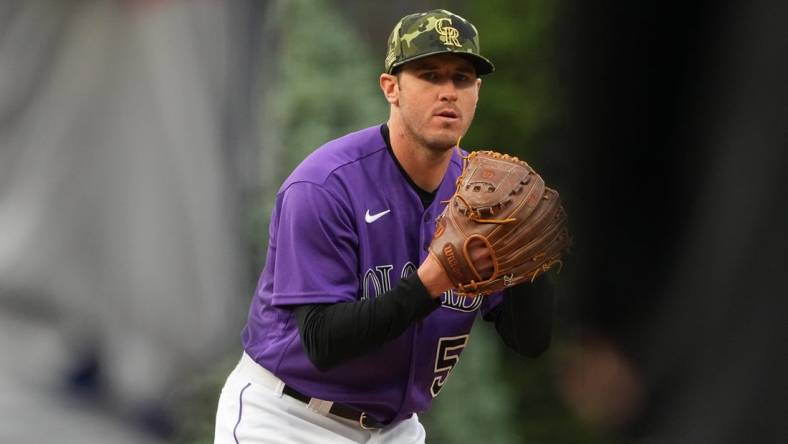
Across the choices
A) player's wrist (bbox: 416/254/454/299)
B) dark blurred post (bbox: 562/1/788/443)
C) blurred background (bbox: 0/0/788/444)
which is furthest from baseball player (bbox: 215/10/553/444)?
blurred background (bbox: 0/0/788/444)

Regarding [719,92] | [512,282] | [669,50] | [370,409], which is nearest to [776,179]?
[719,92]

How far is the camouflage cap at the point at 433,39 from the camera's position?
3070 mm

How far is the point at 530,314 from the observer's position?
130 inches

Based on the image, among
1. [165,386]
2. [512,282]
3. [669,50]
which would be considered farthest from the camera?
[165,386]

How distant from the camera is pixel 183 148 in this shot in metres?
5.92

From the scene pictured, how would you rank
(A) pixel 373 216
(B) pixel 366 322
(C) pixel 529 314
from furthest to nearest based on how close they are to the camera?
(C) pixel 529 314, (A) pixel 373 216, (B) pixel 366 322

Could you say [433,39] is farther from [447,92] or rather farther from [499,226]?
[499,226]

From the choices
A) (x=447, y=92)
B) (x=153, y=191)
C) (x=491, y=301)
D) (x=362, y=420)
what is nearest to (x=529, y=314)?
(x=491, y=301)

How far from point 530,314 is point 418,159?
0.47 meters

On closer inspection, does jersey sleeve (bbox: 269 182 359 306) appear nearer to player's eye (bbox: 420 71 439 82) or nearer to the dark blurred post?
player's eye (bbox: 420 71 439 82)

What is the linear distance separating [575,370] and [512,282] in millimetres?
635

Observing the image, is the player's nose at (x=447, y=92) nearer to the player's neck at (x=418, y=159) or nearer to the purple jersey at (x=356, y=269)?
the player's neck at (x=418, y=159)

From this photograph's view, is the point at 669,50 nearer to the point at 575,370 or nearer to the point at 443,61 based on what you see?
the point at 575,370

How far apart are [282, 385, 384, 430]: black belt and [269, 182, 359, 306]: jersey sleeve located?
0.30 m
